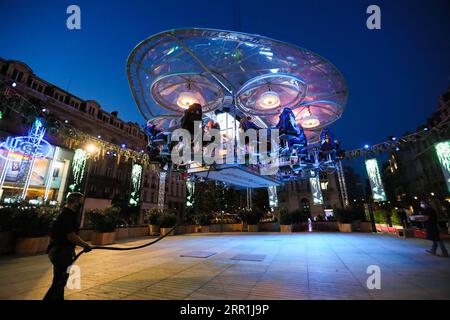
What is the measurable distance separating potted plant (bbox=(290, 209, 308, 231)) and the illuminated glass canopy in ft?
40.1

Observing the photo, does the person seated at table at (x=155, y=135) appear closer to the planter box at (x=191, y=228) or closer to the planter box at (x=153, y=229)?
the planter box at (x=153, y=229)

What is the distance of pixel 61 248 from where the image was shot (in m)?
3.55

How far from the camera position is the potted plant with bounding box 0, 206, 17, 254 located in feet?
29.3

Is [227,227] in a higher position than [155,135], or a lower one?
lower

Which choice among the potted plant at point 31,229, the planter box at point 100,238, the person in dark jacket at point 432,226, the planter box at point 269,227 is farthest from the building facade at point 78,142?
the person in dark jacket at point 432,226

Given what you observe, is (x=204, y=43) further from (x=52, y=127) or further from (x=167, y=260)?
(x=52, y=127)

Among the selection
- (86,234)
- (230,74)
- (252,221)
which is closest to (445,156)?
(252,221)

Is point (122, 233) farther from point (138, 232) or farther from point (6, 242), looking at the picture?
point (6, 242)

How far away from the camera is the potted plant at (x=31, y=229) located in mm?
9164

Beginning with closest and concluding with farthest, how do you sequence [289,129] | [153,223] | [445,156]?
[289,129] < [445,156] < [153,223]

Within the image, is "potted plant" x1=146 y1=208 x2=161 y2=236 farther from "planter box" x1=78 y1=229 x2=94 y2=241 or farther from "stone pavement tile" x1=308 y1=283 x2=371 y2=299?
"stone pavement tile" x1=308 y1=283 x2=371 y2=299

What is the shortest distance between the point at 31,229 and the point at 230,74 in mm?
11902

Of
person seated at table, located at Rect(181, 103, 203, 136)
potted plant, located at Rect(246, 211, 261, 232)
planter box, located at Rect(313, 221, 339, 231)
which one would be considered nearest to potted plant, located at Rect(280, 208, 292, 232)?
potted plant, located at Rect(246, 211, 261, 232)

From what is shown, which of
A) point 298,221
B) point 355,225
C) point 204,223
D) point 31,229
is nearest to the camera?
point 31,229
